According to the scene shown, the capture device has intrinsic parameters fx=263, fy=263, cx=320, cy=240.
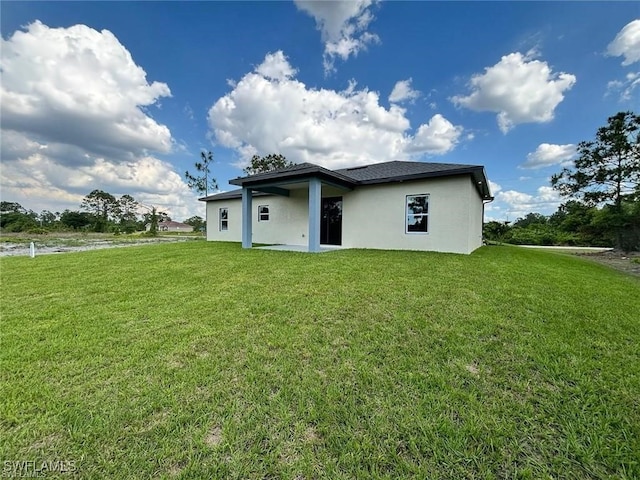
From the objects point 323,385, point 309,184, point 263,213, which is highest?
point 309,184

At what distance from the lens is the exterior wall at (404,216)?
30.0ft

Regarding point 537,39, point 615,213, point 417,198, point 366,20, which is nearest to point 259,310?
point 417,198

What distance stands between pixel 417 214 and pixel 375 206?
1687mm

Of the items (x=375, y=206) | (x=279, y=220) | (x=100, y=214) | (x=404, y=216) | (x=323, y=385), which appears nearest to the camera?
(x=323, y=385)

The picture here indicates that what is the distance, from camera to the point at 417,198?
996 centimetres

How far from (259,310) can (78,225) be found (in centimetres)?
5947

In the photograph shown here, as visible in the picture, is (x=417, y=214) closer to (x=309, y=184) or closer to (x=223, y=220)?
(x=309, y=184)

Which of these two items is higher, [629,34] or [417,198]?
[629,34]

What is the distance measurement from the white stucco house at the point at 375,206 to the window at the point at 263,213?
40cm

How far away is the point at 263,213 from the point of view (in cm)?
1440

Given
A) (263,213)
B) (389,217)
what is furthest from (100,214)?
(389,217)

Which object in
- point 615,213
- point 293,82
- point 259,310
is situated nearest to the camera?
point 259,310

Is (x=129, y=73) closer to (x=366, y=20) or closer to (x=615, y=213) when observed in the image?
(x=366, y=20)

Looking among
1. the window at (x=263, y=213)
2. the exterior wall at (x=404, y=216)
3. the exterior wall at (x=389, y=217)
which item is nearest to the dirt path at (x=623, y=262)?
the exterior wall at (x=389, y=217)
